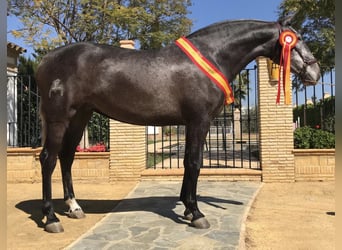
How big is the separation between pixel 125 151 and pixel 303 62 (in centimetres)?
465

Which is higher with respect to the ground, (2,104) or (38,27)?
(38,27)

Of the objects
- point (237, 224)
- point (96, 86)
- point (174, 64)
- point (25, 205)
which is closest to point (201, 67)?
point (174, 64)

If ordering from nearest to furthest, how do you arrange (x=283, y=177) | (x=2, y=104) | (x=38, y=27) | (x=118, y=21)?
(x=2, y=104) < (x=283, y=177) < (x=38, y=27) < (x=118, y=21)

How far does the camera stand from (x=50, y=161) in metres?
4.13

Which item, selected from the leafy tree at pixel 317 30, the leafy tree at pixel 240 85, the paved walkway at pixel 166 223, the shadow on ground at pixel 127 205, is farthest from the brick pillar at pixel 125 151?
the leafy tree at pixel 317 30

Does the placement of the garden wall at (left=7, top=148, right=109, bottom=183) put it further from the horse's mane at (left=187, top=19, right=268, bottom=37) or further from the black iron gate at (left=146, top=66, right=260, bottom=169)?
the horse's mane at (left=187, top=19, right=268, bottom=37)

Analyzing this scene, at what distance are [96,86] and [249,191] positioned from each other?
386 centimetres

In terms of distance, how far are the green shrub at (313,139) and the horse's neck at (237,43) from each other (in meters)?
4.30

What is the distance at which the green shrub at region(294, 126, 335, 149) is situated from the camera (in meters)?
7.80

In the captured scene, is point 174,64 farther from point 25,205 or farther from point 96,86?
point 25,205

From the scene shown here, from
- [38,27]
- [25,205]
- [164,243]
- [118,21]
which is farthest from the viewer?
[118,21]

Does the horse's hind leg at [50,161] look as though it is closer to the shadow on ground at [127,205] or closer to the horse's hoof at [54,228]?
the horse's hoof at [54,228]

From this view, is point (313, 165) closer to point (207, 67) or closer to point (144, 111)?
point (207, 67)

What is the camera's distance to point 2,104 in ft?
2.37
